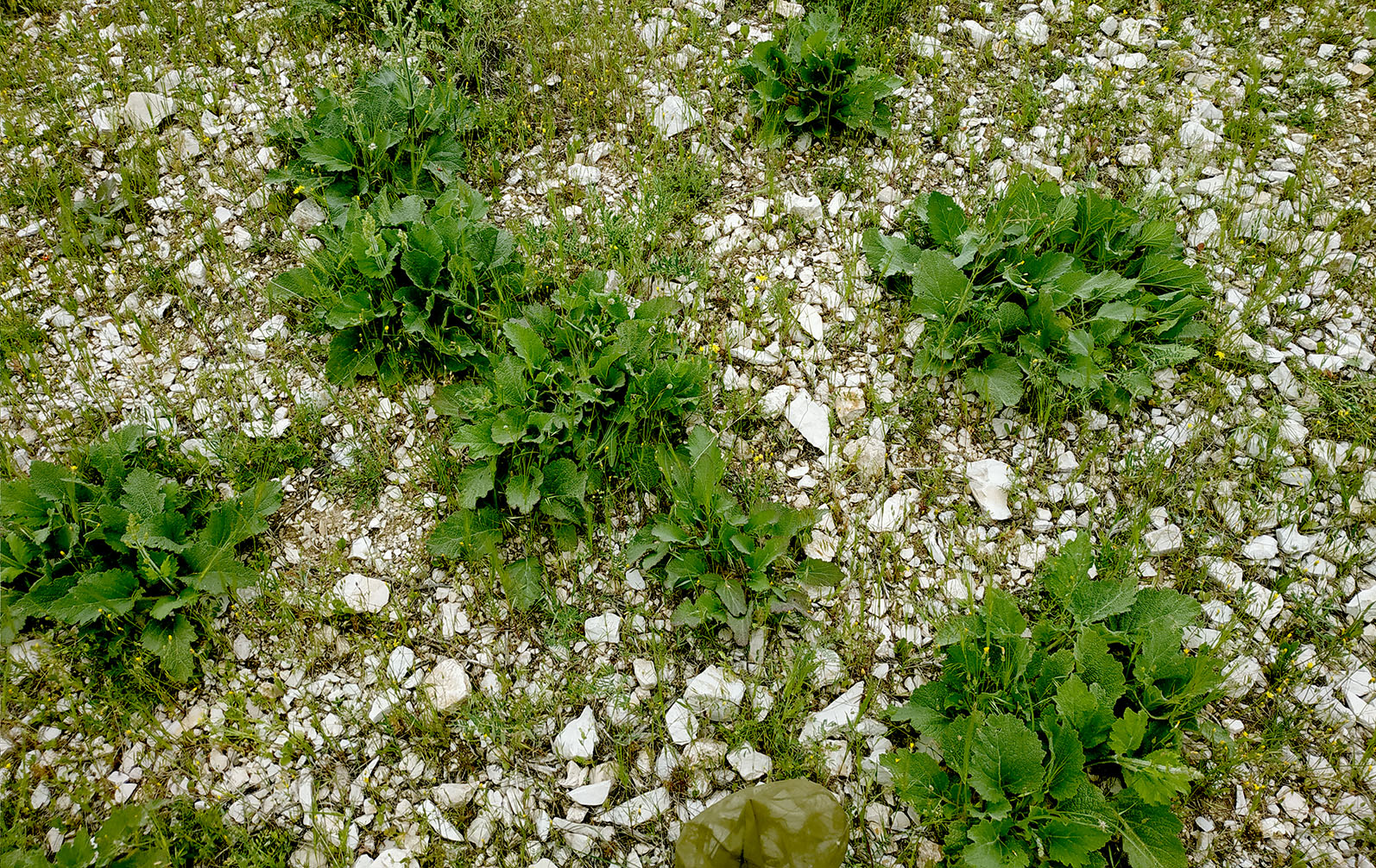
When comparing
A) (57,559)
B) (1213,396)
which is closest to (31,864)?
(57,559)

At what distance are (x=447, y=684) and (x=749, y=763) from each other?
1.31m

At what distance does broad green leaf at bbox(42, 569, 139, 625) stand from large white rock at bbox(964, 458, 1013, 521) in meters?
3.80

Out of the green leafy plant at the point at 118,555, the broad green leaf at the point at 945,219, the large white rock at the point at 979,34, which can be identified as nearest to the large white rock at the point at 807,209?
the broad green leaf at the point at 945,219

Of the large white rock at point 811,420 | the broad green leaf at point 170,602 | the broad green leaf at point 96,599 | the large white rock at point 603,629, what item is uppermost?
the broad green leaf at point 96,599

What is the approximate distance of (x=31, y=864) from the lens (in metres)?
2.85

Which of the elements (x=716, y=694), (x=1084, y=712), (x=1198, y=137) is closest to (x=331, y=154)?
(x=716, y=694)

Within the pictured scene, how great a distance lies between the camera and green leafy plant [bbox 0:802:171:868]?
2826mm

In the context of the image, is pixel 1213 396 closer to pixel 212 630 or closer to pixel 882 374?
pixel 882 374

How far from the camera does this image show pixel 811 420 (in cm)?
417

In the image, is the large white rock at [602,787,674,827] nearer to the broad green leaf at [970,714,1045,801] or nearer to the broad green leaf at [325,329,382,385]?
the broad green leaf at [970,714,1045,801]

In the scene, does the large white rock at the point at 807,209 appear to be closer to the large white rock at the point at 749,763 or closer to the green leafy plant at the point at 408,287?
the green leafy plant at the point at 408,287

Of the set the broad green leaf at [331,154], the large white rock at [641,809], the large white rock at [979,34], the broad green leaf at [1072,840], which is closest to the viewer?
the broad green leaf at [1072,840]

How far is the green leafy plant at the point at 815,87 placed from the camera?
5094mm

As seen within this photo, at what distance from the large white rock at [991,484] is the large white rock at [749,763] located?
1.62 meters
